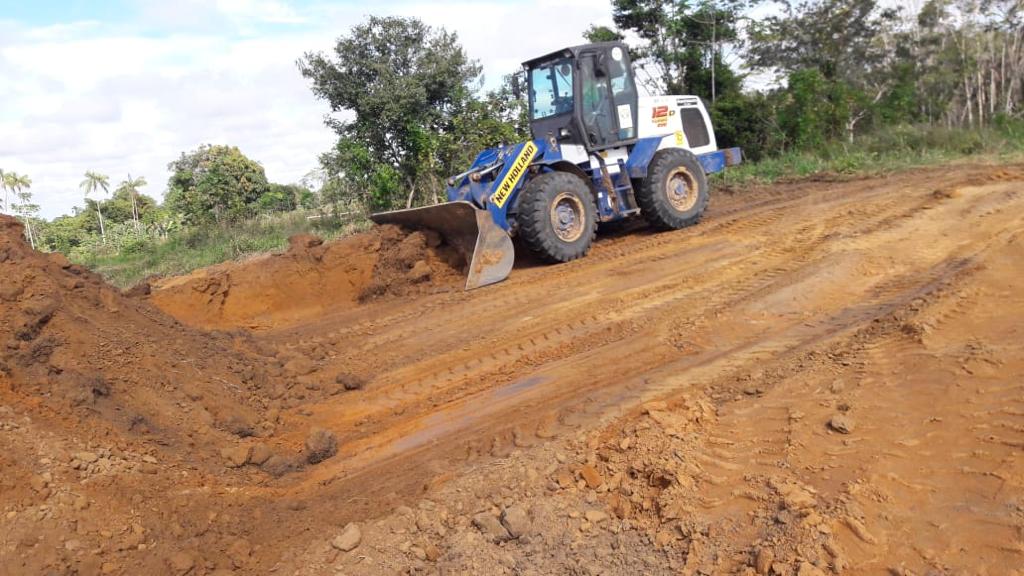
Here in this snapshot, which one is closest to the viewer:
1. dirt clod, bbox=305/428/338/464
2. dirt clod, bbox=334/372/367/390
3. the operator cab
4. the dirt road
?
the dirt road

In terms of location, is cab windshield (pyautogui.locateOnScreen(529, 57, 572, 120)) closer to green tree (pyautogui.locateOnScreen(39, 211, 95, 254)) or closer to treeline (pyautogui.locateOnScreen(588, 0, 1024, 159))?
treeline (pyautogui.locateOnScreen(588, 0, 1024, 159))

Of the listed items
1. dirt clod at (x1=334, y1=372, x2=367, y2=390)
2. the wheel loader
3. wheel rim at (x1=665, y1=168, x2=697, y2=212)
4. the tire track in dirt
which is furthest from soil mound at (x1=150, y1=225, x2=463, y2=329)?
wheel rim at (x1=665, y1=168, x2=697, y2=212)

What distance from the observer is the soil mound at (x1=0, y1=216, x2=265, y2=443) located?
4633 millimetres

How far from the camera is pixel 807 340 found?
5.77m

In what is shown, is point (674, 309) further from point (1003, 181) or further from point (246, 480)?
point (1003, 181)

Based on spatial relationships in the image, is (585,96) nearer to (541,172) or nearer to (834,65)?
(541,172)

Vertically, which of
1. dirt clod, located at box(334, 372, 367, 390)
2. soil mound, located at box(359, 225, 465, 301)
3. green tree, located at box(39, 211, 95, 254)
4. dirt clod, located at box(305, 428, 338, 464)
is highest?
green tree, located at box(39, 211, 95, 254)

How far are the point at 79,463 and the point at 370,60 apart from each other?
13272 mm

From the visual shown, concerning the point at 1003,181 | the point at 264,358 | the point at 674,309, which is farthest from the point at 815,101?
the point at 264,358

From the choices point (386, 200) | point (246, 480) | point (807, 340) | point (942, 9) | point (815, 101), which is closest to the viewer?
point (246, 480)

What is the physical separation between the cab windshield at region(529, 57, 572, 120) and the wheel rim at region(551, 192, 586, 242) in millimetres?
1530

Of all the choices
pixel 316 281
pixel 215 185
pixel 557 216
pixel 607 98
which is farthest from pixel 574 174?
pixel 215 185

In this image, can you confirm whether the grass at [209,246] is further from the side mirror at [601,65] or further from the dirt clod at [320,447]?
the dirt clod at [320,447]

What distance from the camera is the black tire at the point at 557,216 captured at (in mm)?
9023
